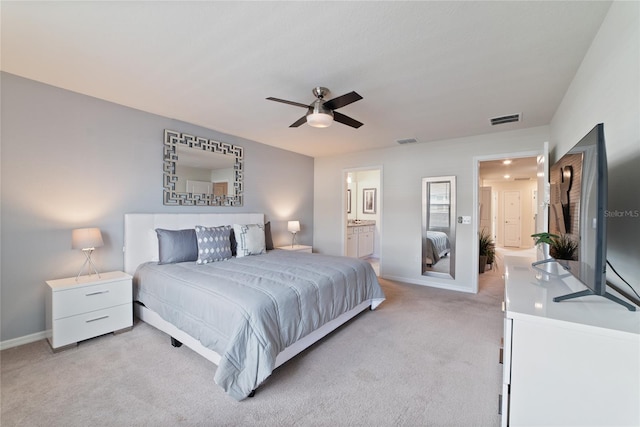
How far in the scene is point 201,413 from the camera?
1706mm

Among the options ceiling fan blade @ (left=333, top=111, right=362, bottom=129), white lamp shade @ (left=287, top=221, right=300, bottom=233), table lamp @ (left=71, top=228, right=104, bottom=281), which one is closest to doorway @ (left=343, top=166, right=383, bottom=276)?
white lamp shade @ (left=287, top=221, right=300, bottom=233)

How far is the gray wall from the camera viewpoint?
2.48 m

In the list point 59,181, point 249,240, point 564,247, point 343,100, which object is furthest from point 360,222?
point 59,181

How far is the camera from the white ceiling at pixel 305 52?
1655 mm

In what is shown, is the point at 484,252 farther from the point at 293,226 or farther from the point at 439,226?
the point at 293,226

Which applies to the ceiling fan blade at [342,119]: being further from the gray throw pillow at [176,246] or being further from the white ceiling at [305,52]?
the gray throw pillow at [176,246]

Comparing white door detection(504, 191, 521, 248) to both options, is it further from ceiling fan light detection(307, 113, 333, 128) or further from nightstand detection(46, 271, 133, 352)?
nightstand detection(46, 271, 133, 352)

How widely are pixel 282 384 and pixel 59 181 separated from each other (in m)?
3.00

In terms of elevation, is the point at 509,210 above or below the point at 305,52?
below

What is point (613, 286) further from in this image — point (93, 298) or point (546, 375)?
point (93, 298)

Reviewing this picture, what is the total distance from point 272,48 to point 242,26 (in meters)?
0.27

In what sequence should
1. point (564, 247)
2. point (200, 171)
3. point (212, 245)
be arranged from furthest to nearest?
point (200, 171), point (212, 245), point (564, 247)

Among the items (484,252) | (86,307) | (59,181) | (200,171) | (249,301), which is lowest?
(86,307)

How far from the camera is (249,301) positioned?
1953 mm
